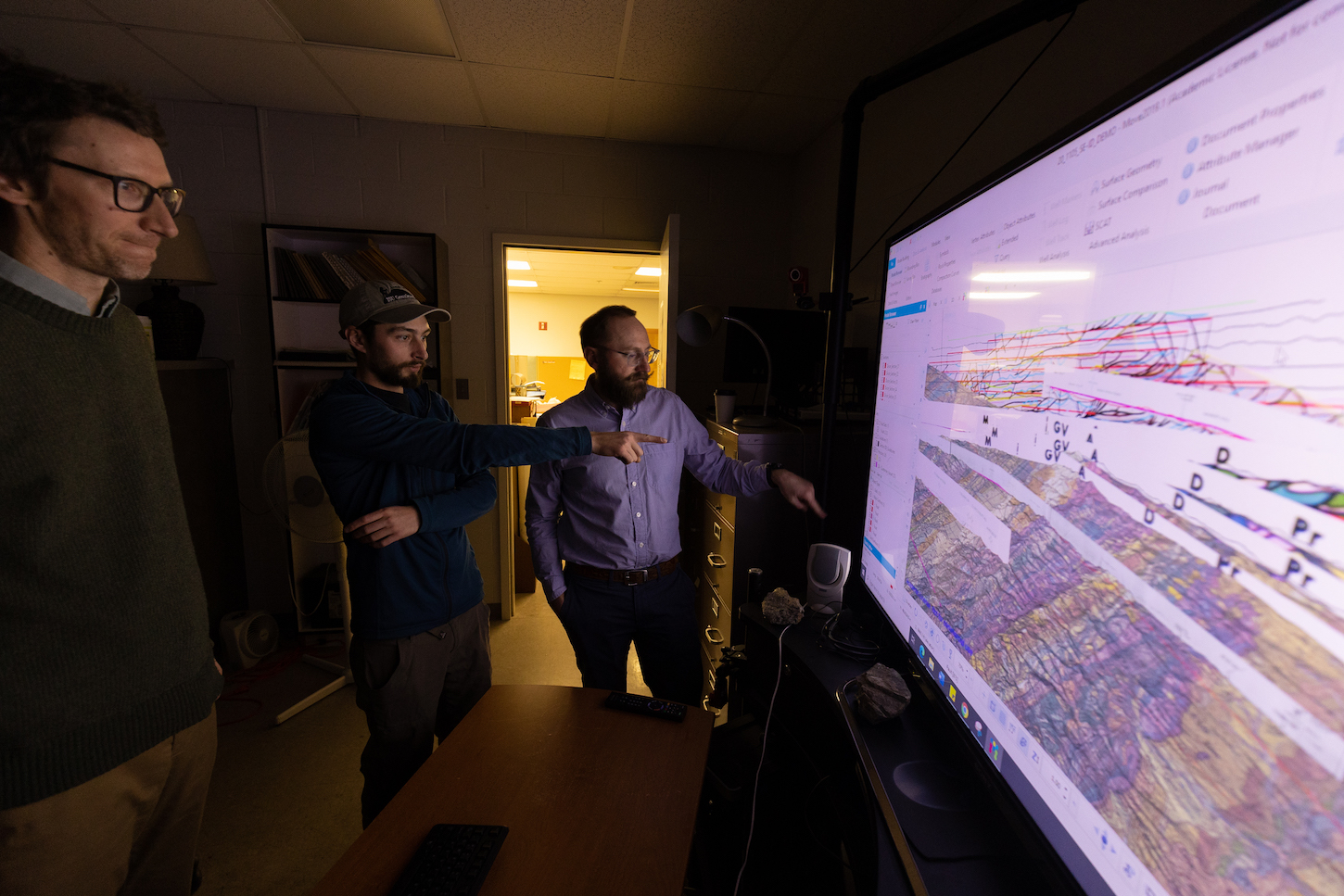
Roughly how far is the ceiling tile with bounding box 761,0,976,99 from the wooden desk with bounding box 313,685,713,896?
2399mm

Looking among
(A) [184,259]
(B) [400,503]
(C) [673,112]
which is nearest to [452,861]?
(B) [400,503]

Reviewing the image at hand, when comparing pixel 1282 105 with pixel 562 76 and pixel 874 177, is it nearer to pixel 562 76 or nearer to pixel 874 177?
pixel 874 177

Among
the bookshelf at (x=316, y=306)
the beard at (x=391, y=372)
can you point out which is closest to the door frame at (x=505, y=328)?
the bookshelf at (x=316, y=306)

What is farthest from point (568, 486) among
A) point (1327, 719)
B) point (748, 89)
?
point (748, 89)

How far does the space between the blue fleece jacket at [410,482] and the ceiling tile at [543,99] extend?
1.79m

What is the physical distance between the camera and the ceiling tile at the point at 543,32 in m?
1.99

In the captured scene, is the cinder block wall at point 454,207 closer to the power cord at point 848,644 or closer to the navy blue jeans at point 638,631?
the navy blue jeans at point 638,631

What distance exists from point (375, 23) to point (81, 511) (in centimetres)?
214

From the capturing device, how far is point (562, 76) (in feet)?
8.08

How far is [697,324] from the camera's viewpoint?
2162 mm

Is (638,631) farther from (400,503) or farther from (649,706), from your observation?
(400,503)

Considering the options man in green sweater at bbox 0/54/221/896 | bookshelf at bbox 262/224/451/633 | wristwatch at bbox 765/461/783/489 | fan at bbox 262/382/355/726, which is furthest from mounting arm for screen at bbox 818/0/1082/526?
bookshelf at bbox 262/224/451/633

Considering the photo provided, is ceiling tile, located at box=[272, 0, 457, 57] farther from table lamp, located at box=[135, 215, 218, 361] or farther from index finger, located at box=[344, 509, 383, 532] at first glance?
index finger, located at box=[344, 509, 383, 532]

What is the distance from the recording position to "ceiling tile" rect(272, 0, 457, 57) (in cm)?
200
